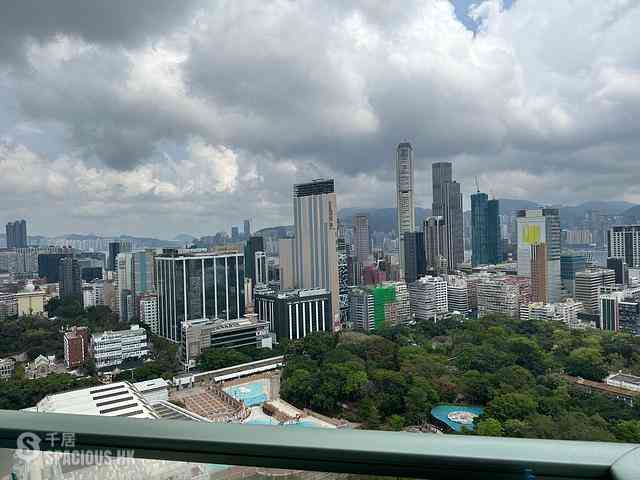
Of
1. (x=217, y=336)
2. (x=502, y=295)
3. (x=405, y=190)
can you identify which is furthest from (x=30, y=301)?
(x=405, y=190)

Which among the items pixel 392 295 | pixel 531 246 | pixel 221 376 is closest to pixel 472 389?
pixel 221 376

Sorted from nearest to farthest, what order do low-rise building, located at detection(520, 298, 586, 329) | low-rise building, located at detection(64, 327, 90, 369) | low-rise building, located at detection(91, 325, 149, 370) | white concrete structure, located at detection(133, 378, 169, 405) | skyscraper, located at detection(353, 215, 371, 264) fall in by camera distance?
1. white concrete structure, located at detection(133, 378, 169, 405)
2. low-rise building, located at detection(64, 327, 90, 369)
3. low-rise building, located at detection(91, 325, 149, 370)
4. low-rise building, located at detection(520, 298, 586, 329)
5. skyscraper, located at detection(353, 215, 371, 264)

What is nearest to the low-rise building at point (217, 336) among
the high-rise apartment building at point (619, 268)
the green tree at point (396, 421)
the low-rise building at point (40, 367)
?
the low-rise building at point (40, 367)

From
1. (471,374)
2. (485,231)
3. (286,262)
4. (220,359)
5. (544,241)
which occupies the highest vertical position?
(485,231)

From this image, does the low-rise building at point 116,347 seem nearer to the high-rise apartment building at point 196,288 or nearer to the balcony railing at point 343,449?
the high-rise apartment building at point 196,288

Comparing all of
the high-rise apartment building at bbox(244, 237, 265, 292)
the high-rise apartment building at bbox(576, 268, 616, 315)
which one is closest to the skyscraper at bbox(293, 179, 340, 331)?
the high-rise apartment building at bbox(244, 237, 265, 292)

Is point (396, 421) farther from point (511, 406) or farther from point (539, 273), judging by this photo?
point (539, 273)

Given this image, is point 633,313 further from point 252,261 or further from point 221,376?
point 252,261

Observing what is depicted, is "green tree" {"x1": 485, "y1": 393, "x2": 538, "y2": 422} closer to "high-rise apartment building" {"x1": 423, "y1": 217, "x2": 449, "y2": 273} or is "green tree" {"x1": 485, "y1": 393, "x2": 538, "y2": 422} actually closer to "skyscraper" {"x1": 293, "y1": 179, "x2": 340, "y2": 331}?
"skyscraper" {"x1": 293, "y1": 179, "x2": 340, "y2": 331}
